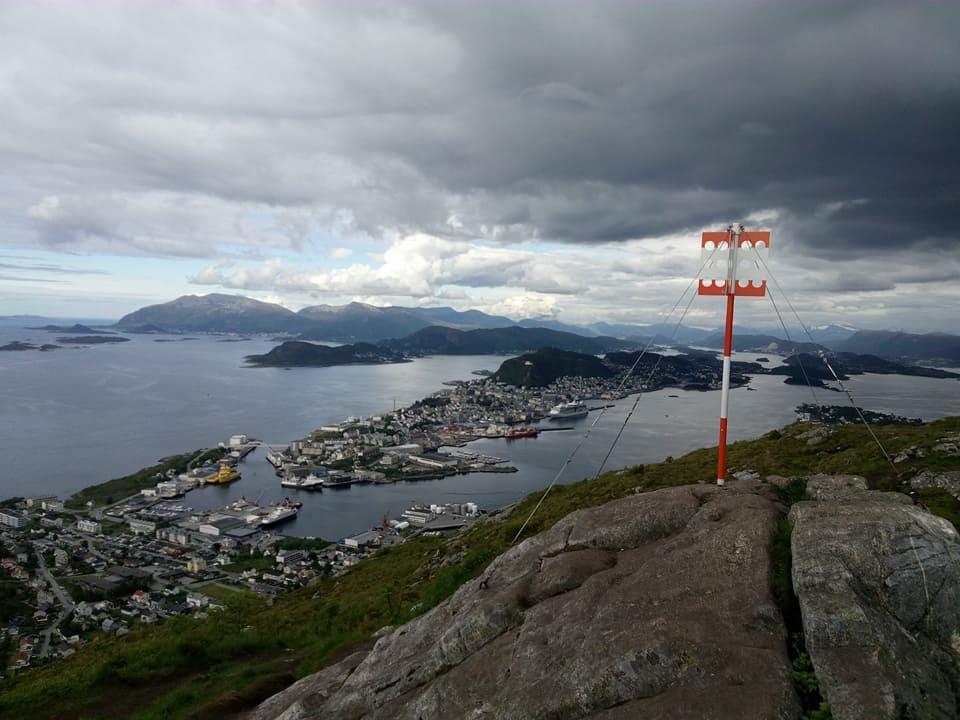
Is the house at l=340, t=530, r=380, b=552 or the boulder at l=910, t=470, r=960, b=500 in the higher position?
the boulder at l=910, t=470, r=960, b=500

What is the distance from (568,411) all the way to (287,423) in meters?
50.5

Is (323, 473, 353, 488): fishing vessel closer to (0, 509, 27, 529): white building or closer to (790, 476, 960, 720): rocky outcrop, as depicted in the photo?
(0, 509, 27, 529): white building

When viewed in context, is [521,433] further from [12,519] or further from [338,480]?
[12,519]

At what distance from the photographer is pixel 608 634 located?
219 inches

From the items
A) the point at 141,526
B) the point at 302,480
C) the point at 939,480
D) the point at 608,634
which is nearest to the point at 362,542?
the point at 141,526

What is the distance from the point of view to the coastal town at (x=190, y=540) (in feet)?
93.6

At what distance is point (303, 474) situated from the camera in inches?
2564

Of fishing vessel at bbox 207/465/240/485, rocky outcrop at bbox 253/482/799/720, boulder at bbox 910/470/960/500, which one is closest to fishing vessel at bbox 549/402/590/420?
fishing vessel at bbox 207/465/240/485

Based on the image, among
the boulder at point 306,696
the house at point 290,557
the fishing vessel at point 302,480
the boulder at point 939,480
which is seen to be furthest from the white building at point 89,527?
the boulder at point 939,480

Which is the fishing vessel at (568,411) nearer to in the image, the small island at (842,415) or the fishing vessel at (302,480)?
the small island at (842,415)

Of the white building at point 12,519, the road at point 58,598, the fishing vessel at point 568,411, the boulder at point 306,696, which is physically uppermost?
the boulder at point 306,696

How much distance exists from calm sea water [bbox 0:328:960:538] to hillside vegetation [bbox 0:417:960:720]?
3002 centimetres

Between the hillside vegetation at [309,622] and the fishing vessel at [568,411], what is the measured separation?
81627mm

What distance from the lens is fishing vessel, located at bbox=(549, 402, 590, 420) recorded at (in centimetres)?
10388
